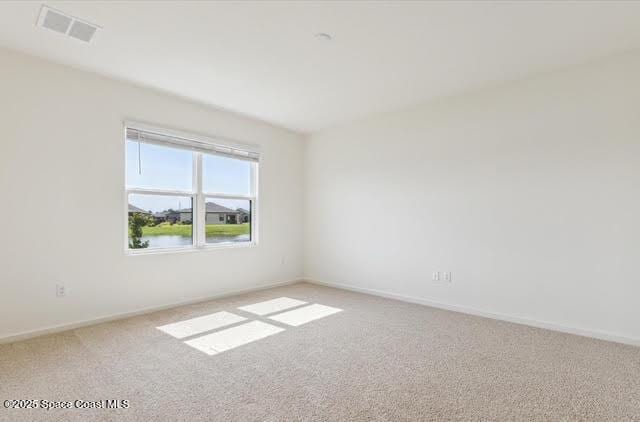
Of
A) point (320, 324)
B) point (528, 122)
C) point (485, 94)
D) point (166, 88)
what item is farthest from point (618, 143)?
point (166, 88)

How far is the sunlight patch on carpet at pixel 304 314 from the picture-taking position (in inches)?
139

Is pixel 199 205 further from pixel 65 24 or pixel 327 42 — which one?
pixel 327 42

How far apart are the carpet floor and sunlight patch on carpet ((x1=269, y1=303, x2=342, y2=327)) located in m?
0.08

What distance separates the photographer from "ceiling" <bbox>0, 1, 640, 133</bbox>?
2.35 metres

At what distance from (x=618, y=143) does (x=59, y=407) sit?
186 inches

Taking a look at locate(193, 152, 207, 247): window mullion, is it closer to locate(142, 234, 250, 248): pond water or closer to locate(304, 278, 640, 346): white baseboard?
locate(142, 234, 250, 248): pond water

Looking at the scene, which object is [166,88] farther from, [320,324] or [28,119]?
[320,324]

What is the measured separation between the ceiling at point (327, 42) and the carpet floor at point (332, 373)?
2553 mm

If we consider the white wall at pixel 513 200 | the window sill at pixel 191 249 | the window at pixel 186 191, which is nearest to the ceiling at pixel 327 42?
the white wall at pixel 513 200

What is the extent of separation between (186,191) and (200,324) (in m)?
1.70

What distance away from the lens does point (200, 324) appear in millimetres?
3391

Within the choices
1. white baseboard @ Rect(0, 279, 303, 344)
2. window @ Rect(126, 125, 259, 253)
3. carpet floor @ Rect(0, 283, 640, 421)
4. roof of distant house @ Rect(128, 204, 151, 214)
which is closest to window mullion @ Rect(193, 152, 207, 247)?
window @ Rect(126, 125, 259, 253)

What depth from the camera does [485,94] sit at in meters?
3.77

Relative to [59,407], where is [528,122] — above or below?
above
